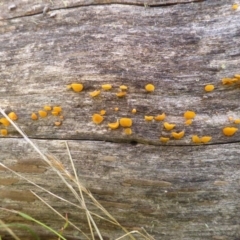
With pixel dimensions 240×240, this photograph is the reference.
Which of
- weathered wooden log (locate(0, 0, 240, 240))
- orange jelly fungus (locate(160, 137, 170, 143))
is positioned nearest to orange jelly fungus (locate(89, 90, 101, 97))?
weathered wooden log (locate(0, 0, 240, 240))

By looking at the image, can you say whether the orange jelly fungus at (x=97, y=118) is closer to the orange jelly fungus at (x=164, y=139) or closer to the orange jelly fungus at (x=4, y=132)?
the orange jelly fungus at (x=164, y=139)

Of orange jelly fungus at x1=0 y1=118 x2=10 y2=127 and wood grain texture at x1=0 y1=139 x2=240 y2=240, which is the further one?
orange jelly fungus at x1=0 y1=118 x2=10 y2=127

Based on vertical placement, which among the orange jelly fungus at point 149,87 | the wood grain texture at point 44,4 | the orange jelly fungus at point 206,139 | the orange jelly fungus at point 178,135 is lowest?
the orange jelly fungus at point 206,139

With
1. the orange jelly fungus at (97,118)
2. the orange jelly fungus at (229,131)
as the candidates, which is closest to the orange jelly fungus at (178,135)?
the orange jelly fungus at (229,131)

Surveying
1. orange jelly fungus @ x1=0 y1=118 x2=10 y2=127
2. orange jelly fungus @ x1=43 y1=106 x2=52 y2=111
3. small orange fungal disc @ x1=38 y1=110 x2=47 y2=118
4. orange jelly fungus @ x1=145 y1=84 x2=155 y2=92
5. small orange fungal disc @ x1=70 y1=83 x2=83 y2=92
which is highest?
Answer: small orange fungal disc @ x1=70 y1=83 x2=83 y2=92

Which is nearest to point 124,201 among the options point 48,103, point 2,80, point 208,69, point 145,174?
point 145,174

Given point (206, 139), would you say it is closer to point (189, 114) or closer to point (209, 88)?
point (189, 114)

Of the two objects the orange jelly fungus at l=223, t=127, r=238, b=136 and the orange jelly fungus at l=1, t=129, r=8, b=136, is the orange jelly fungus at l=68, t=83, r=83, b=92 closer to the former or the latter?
the orange jelly fungus at l=1, t=129, r=8, b=136

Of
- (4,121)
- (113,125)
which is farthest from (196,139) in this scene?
(4,121)
